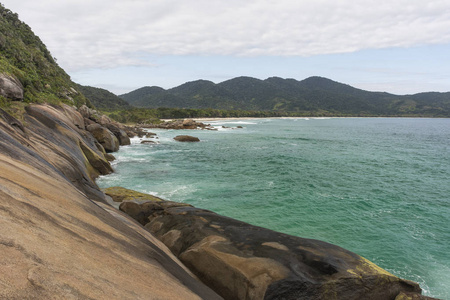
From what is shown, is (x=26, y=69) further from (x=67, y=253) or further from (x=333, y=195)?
(x=333, y=195)

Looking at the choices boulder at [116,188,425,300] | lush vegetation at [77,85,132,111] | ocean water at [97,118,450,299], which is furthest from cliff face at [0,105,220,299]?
lush vegetation at [77,85,132,111]

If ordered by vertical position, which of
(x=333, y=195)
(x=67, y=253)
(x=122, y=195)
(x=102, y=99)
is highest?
(x=102, y=99)

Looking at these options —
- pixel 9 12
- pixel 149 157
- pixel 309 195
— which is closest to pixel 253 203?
pixel 309 195

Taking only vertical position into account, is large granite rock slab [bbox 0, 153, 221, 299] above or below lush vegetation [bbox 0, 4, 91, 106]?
below

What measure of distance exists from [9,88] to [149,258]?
2105 centimetres

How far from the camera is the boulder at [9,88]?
18.6 metres

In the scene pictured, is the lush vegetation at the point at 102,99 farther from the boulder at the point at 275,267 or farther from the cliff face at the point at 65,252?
the boulder at the point at 275,267

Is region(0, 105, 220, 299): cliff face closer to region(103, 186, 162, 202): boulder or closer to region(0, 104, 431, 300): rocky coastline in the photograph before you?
region(0, 104, 431, 300): rocky coastline

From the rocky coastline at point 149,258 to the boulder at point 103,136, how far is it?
967 inches

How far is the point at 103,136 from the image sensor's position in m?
35.7

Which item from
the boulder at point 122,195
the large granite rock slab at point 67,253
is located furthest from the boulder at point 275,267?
the boulder at point 122,195

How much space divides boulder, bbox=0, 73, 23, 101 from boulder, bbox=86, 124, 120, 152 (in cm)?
1407

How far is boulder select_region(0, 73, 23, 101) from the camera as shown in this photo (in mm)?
18641

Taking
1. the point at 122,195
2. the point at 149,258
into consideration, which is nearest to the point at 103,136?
the point at 122,195
